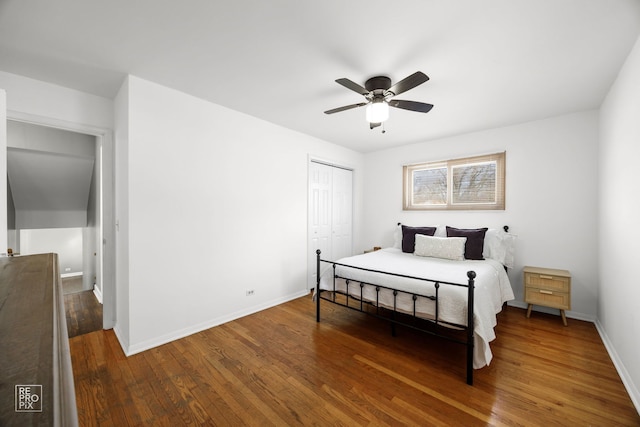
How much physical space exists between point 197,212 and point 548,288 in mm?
4101

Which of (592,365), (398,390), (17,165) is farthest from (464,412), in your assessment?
(17,165)

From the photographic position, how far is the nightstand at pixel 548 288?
3.05 metres

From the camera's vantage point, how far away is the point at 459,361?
92.4 inches

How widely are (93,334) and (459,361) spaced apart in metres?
3.62

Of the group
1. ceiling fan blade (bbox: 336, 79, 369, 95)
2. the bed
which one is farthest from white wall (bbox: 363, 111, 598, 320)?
ceiling fan blade (bbox: 336, 79, 369, 95)

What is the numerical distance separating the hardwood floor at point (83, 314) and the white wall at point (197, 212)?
1.94ft

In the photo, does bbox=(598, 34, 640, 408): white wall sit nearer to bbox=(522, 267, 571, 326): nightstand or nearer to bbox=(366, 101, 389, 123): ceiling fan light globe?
bbox=(522, 267, 571, 326): nightstand

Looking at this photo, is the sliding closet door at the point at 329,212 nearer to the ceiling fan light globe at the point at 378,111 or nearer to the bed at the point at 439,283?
the bed at the point at 439,283

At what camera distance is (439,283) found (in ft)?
7.58

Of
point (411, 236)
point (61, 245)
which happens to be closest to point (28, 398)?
point (411, 236)

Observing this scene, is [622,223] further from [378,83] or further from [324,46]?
[324,46]

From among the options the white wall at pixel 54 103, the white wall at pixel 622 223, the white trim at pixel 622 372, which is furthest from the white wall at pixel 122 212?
the white wall at pixel 622 223

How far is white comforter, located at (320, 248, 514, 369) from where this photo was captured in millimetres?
2178

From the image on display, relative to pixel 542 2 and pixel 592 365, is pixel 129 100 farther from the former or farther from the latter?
pixel 592 365
